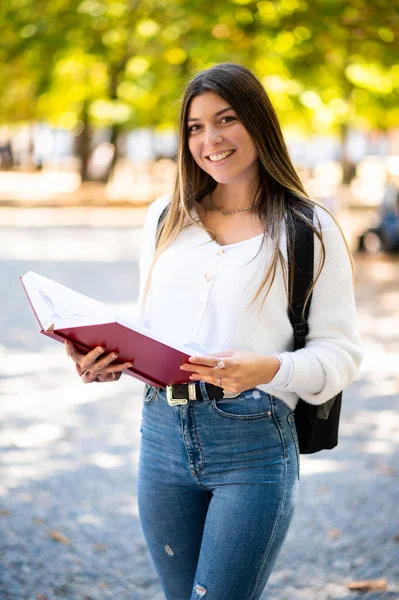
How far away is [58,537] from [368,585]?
1664 mm

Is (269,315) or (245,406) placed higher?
(269,315)

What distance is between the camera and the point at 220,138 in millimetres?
2475

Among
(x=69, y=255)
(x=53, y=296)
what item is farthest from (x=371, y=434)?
(x=69, y=255)

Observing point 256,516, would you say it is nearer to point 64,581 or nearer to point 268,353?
point 268,353

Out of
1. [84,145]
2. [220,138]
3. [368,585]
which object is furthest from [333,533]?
[84,145]

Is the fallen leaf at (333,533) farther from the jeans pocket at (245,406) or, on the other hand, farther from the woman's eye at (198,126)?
the woman's eye at (198,126)

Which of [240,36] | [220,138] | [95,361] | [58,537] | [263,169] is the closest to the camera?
[95,361]

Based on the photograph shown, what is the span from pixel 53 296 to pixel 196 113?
0.72 meters

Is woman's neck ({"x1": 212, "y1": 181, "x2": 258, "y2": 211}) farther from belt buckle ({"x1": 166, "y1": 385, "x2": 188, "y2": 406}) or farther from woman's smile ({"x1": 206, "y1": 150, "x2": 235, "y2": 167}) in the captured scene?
belt buckle ({"x1": 166, "y1": 385, "x2": 188, "y2": 406})

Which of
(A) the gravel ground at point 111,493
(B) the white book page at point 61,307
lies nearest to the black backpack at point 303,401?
(B) the white book page at point 61,307

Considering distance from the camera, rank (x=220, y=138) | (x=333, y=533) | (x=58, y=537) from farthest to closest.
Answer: (x=333, y=533)
(x=58, y=537)
(x=220, y=138)

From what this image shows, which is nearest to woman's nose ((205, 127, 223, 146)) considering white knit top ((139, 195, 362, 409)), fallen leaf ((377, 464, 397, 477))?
white knit top ((139, 195, 362, 409))

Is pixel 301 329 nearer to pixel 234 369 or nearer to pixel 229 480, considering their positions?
pixel 234 369

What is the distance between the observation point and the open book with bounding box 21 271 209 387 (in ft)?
7.04
